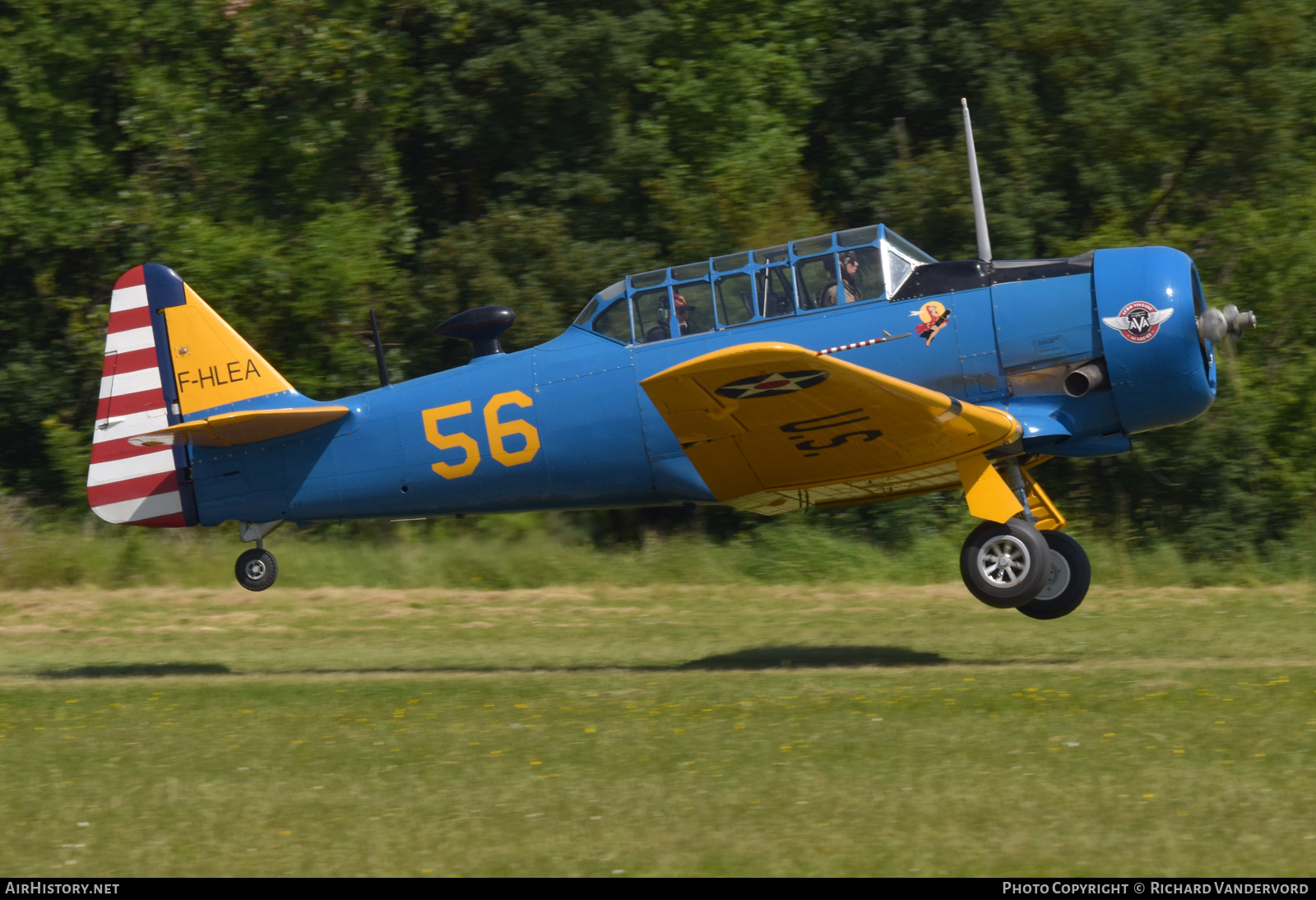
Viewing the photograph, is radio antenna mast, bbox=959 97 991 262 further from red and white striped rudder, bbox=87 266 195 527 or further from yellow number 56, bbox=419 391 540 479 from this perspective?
red and white striped rudder, bbox=87 266 195 527

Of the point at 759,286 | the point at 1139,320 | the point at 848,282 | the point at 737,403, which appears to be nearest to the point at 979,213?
the point at 848,282

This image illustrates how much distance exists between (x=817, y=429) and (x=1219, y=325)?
2.84 m

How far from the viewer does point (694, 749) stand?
23.9 feet

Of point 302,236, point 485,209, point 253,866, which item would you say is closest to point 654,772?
point 253,866

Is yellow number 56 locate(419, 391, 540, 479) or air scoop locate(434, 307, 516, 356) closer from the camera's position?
yellow number 56 locate(419, 391, 540, 479)

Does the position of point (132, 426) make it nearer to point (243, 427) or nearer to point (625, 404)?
point (243, 427)

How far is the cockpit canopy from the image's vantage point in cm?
959

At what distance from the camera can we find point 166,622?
1382 cm

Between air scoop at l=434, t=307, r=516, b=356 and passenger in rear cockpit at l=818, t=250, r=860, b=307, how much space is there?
8.27 ft

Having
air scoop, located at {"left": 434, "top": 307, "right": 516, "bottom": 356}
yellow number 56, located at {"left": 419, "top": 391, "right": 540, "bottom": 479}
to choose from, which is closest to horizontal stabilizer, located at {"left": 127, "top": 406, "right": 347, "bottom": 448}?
yellow number 56, located at {"left": 419, "top": 391, "right": 540, "bottom": 479}

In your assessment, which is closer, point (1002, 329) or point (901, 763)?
point (901, 763)

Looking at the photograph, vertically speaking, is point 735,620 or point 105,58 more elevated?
point 105,58
